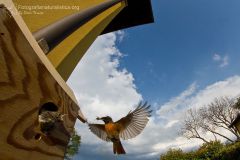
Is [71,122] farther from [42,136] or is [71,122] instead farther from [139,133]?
[139,133]

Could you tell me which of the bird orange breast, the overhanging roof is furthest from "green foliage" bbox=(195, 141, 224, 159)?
the bird orange breast

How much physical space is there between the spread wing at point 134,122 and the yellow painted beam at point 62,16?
4.82ft

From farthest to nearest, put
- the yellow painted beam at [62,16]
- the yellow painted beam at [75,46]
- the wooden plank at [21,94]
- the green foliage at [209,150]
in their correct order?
1. the green foliage at [209,150]
2. the yellow painted beam at [75,46]
3. the yellow painted beam at [62,16]
4. the wooden plank at [21,94]

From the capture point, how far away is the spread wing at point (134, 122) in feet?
17.6

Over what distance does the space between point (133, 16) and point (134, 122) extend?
13.1ft

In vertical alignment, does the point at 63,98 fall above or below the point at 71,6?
below

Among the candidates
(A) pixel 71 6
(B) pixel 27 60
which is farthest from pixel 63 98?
(A) pixel 71 6

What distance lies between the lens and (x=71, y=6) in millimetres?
4914

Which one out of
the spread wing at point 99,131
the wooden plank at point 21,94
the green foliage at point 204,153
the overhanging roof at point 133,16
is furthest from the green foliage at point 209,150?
the wooden plank at point 21,94

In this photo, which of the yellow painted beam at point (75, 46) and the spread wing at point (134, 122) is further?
the spread wing at point (134, 122)

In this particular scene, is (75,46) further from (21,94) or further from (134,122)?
(21,94)

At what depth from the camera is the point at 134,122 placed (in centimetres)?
541

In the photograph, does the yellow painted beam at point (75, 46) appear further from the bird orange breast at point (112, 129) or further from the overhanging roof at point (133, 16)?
the overhanging roof at point (133, 16)

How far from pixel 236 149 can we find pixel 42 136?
23886 millimetres
